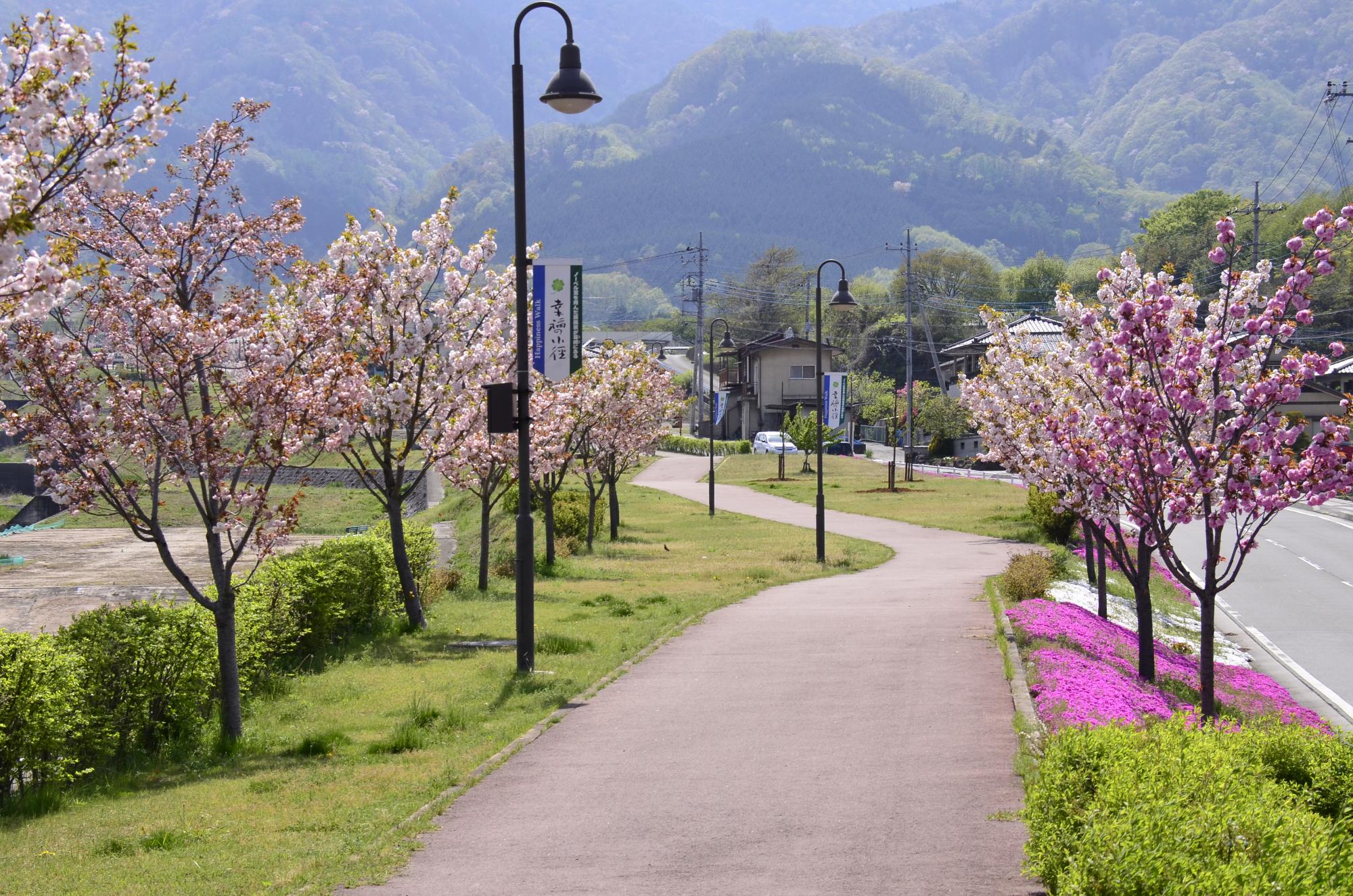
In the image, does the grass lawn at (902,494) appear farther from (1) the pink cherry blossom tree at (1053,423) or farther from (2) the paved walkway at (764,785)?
(2) the paved walkway at (764,785)

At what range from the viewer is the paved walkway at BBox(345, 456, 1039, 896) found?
279 inches

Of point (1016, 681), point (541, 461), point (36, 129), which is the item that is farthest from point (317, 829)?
point (541, 461)

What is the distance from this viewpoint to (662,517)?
4488cm

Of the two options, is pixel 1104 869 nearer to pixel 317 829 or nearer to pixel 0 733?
pixel 317 829

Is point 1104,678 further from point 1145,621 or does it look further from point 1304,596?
point 1304,596

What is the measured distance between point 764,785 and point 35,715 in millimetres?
5552

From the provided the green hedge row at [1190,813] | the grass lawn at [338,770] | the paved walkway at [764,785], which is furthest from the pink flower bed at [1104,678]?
the grass lawn at [338,770]

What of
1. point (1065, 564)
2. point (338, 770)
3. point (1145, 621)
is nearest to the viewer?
point (338, 770)

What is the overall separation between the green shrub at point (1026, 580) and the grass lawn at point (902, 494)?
1274cm

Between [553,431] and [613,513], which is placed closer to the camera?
[553,431]

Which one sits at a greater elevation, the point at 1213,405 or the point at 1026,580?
the point at 1213,405

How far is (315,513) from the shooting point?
222 ft

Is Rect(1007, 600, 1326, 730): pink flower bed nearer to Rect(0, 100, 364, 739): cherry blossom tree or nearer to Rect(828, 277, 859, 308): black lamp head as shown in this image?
Rect(0, 100, 364, 739): cherry blossom tree

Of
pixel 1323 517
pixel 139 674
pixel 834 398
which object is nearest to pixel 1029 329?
pixel 139 674
